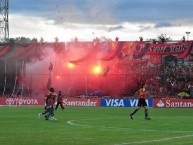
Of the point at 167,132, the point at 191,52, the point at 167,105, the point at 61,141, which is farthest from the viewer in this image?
the point at 191,52

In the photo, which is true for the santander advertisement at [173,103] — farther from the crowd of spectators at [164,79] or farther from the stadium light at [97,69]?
the stadium light at [97,69]

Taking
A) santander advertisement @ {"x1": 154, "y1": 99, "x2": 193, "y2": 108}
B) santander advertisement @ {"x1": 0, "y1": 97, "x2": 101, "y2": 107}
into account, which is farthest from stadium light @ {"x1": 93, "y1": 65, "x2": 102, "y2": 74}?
santander advertisement @ {"x1": 154, "y1": 99, "x2": 193, "y2": 108}

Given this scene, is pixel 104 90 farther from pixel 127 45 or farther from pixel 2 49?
pixel 2 49

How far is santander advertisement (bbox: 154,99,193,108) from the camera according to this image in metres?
A: 57.3

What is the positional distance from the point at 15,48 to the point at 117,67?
15.2 m

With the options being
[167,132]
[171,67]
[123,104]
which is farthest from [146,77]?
[167,132]

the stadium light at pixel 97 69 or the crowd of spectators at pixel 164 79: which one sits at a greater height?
the stadium light at pixel 97 69

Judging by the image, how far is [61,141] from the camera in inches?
739

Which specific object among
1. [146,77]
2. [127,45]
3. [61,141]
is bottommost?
[61,141]

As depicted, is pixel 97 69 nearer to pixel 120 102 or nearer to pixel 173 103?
pixel 120 102

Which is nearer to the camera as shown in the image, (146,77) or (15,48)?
(146,77)

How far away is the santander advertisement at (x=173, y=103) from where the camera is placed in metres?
57.3

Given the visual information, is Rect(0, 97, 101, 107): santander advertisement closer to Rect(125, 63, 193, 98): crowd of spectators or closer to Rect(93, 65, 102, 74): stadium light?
Rect(125, 63, 193, 98): crowd of spectators

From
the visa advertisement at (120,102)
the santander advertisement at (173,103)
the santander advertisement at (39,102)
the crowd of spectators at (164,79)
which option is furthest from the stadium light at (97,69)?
the santander advertisement at (173,103)
